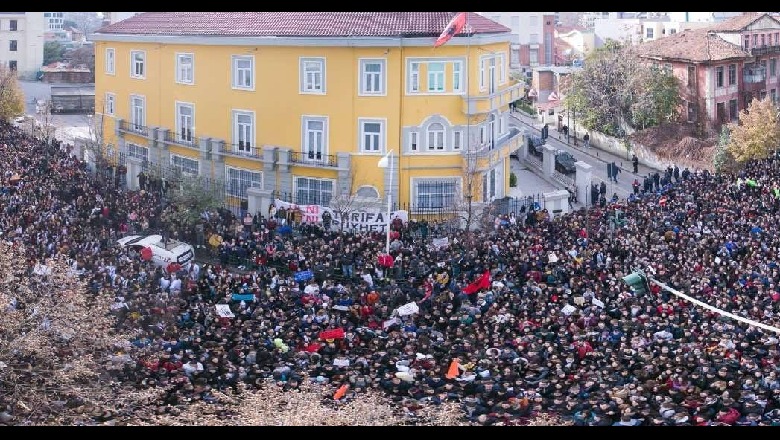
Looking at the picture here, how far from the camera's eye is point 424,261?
92.8 feet

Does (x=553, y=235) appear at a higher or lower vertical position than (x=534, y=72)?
lower

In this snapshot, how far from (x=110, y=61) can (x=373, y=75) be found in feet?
31.1

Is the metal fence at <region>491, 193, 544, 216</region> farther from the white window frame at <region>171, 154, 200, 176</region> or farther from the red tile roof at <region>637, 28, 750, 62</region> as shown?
the red tile roof at <region>637, 28, 750, 62</region>

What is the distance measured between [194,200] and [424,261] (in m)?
6.36

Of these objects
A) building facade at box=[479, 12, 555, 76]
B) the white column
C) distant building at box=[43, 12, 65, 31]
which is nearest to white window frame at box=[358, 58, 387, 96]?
the white column

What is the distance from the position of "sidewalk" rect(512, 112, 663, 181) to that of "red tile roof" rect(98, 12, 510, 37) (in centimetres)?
901

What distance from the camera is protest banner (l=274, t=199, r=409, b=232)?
31516 mm

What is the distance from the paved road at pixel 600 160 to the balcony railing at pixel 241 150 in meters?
10.3

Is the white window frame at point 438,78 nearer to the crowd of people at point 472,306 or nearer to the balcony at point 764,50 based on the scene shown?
the crowd of people at point 472,306

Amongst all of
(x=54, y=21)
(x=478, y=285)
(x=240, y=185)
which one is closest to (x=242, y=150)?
(x=240, y=185)
